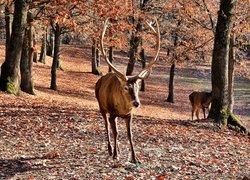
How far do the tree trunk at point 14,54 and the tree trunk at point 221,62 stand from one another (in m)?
8.42

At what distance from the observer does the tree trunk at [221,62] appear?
48.2ft

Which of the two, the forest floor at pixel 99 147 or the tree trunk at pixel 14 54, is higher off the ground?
the tree trunk at pixel 14 54

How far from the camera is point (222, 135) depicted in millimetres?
13602

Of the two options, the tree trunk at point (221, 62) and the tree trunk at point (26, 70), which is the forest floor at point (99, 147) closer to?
the tree trunk at point (221, 62)

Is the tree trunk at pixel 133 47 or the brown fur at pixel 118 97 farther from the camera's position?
the tree trunk at pixel 133 47

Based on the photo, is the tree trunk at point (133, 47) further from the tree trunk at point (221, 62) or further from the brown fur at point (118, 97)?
the brown fur at point (118, 97)

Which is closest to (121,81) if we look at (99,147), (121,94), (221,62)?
(121,94)

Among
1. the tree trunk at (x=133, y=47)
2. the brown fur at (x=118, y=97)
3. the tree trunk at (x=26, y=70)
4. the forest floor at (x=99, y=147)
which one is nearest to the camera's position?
the brown fur at (x=118, y=97)

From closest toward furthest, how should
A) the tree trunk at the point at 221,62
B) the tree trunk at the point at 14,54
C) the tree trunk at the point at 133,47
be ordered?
the tree trunk at the point at 221,62, the tree trunk at the point at 14,54, the tree trunk at the point at 133,47

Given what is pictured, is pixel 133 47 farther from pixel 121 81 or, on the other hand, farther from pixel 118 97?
pixel 121 81

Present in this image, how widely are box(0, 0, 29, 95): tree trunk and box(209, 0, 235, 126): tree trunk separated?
842 cm

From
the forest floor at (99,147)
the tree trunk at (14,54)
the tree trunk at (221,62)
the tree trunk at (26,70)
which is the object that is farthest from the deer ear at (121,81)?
the tree trunk at (26,70)

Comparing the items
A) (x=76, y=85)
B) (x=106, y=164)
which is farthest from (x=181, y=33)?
(x=106, y=164)

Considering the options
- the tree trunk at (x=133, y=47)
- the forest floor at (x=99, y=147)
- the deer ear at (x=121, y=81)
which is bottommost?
the forest floor at (x=99, y=147)
